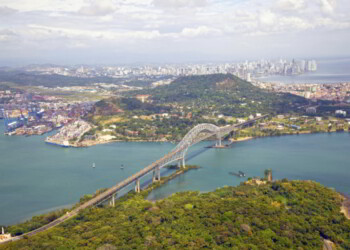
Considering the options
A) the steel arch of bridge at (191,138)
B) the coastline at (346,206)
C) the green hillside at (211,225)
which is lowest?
the coastline at (346,206)

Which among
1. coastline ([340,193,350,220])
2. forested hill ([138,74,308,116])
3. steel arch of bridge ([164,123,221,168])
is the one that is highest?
forested hill ([138,74,308,116])

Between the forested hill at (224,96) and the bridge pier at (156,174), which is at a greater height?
the forested hill at (224,96)

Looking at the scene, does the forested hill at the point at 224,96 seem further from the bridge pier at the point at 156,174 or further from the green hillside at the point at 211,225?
the green hillside at the point at 211,225

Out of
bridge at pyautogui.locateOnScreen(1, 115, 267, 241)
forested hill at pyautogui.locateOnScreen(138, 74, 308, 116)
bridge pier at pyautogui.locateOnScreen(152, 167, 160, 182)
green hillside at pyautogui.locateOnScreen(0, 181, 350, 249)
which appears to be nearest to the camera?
Result: green hillside at pyautogui.locateOnScreen(0, 181, 350, 249)

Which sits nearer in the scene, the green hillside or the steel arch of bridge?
the green hillside

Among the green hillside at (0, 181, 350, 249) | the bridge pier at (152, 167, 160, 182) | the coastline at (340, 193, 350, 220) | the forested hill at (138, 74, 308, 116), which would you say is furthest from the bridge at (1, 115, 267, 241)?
the forested hill at (138, 74, 308, 116)

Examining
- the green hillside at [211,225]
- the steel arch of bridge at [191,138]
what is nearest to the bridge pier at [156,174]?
the steel arch of bridge at [191,138]

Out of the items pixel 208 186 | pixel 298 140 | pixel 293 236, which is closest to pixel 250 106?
pixel 298 140

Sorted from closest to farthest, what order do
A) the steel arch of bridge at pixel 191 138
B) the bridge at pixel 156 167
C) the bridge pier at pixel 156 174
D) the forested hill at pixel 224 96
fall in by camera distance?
the bridge at pixel 156 167
the bridge pier at pixel 156 174
the steel arch of bridge at pixel 191 138
the forested hill at pixel 224 96

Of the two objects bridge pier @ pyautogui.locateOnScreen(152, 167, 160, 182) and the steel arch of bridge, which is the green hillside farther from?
the steel arch of bridge

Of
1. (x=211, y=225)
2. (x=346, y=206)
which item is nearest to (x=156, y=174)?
(x=211, y=225)
